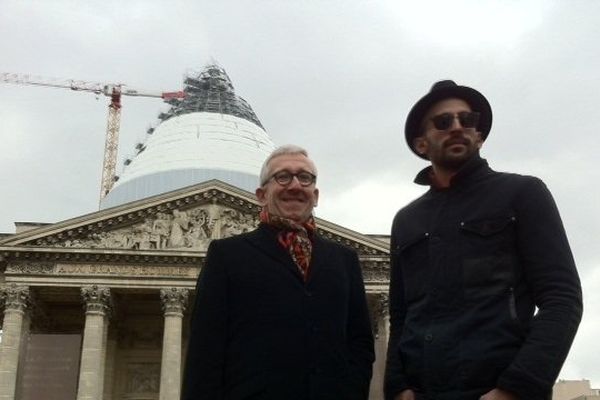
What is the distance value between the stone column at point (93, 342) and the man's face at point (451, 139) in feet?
85.3

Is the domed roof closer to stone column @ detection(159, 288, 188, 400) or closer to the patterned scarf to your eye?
stone column @ detection(159, 288, 188, 400)

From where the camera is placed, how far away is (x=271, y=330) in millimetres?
4555

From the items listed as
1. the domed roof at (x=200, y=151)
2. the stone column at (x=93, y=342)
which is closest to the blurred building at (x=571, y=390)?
the domed roof at (x=200, y=151)

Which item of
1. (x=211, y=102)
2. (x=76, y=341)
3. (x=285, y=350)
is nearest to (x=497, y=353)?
(x=285, y=350)

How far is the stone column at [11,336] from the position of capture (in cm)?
2722

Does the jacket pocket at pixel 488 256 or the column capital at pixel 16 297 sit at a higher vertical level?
the column capital at pixel 16 297

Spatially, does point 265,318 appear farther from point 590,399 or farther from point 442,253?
point 590,399

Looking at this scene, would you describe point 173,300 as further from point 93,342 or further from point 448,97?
point 448,97

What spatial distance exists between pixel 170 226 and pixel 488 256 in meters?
28.2

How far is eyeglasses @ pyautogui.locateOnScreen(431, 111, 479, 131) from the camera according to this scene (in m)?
4.25

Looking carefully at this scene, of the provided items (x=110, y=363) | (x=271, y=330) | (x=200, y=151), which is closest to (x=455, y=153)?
(x=271, y=330)

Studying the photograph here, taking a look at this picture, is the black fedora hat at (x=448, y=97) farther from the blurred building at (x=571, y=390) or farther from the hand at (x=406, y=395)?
the blurred building at (x=571, y=390)

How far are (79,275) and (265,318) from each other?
87.1ft

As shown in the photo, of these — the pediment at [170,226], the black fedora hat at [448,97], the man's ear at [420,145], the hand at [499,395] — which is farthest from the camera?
the pediment at [170,226]
